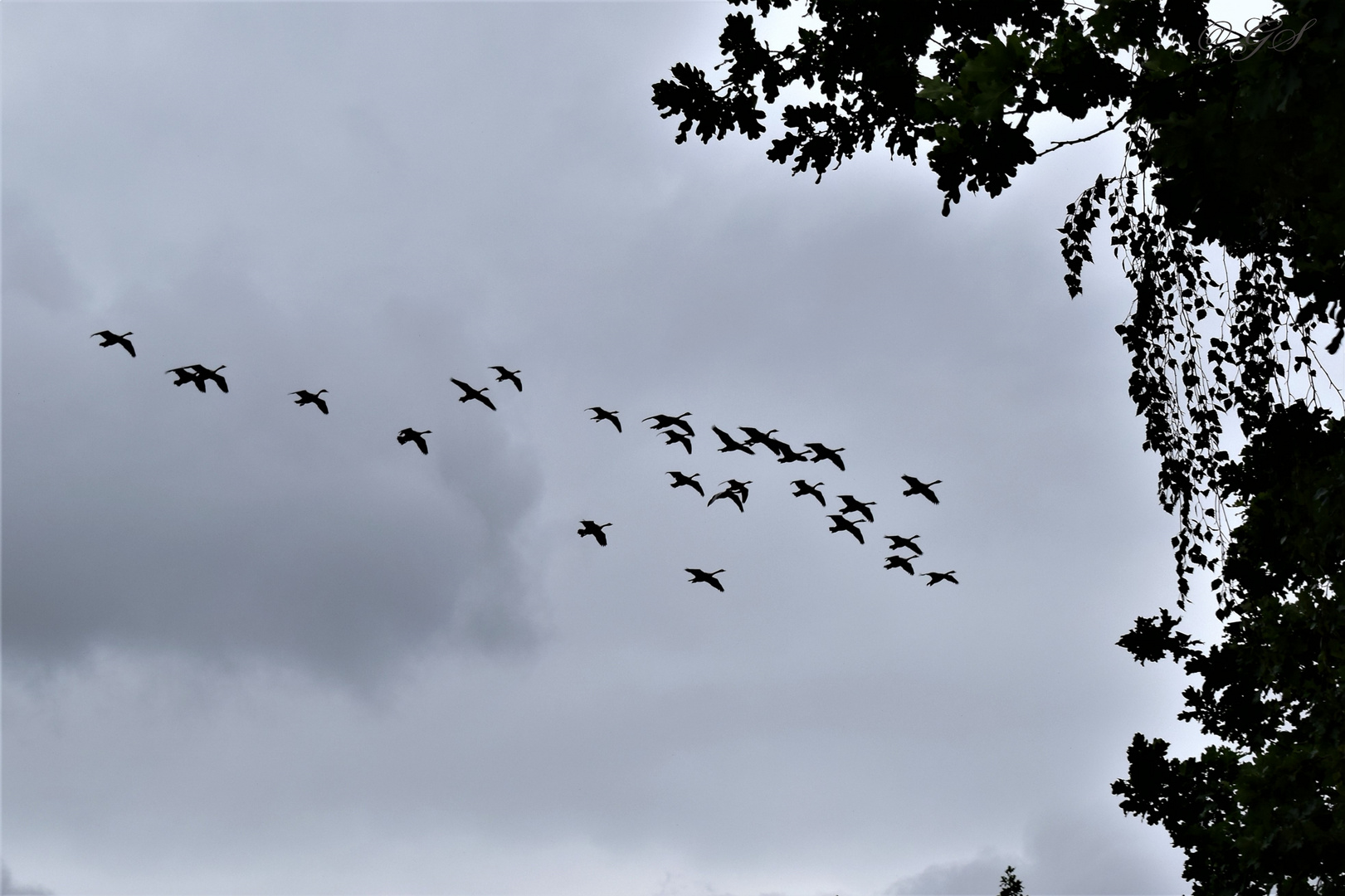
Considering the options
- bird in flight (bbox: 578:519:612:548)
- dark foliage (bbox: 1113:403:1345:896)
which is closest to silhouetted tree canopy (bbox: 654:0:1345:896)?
dark foliage (bbox: 1113:403:1345:896)

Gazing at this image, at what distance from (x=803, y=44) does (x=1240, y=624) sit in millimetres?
7211

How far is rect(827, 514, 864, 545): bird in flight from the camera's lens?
47.3 ft

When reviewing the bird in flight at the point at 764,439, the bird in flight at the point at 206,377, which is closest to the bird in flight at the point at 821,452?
the bird in flight at the point at 764,439

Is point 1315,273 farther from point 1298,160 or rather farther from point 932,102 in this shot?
point 932,102

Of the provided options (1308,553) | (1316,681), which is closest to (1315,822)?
(1316,681)

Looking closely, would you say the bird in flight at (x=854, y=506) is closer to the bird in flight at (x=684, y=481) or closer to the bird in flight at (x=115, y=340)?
the bird in flight at (x=684, y=481)

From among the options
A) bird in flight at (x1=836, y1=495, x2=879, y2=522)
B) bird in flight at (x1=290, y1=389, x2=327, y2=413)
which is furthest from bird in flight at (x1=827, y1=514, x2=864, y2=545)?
bird in flight at (x1=290, y1=389, x2=327, y2=413)

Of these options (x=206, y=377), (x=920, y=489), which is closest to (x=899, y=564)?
(x=920, y=489)

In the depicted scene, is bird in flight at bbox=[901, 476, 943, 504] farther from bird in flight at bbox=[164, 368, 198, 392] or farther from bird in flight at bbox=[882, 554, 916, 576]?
bird in flight at bbox=[164, 368, 198, 392]

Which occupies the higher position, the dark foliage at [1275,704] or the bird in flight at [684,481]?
the bird in flight at [684,481]

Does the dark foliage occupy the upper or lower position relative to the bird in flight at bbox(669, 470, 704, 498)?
lower

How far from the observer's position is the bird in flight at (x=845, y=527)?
14.4 metres

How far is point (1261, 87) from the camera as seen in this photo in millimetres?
6113

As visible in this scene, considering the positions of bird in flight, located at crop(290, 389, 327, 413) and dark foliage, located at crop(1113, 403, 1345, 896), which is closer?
dark foliage, located at crop(1113, 403, 1345, 896)
